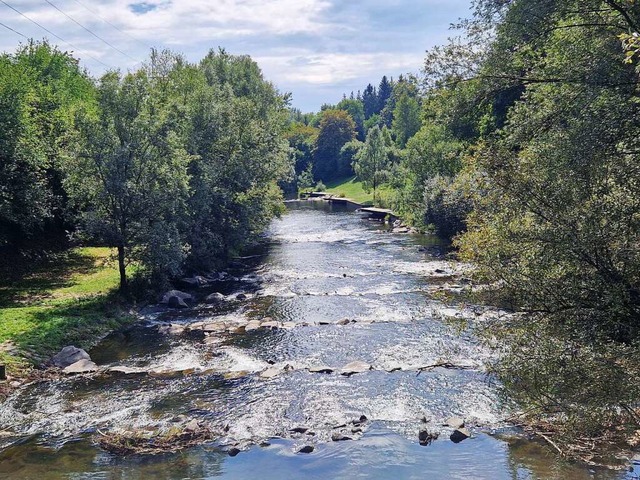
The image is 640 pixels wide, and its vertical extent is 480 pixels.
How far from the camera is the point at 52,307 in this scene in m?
27.4

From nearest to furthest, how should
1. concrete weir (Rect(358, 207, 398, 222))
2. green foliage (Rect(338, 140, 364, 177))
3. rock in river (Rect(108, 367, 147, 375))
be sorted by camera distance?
rock in river (Rect(108, 367, 147, 375)) < concrete weir (Rect(358, 207, 398, 222)) < green foliage (Rect(338, 140, 364, 177))

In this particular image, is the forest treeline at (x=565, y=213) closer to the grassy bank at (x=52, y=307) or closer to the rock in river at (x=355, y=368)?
the rock in river at (x=355, y=368)

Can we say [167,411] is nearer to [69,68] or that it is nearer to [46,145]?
[46,145]

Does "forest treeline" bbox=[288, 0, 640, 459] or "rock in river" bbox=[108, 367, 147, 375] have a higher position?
"forest treeline" bbox=[288, 0, 640, 459]

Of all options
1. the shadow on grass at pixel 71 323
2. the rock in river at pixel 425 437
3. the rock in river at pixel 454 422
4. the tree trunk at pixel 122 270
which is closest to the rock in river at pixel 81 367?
the shadow on grass at pixel 71 323

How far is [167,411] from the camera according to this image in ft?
58.5

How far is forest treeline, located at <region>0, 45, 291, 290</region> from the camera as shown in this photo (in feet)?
97.9

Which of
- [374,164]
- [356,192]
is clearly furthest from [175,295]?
[356,192]

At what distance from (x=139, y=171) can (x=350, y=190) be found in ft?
316

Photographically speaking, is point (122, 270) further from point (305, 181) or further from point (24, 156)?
point (305, 181)

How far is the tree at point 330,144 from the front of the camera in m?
151

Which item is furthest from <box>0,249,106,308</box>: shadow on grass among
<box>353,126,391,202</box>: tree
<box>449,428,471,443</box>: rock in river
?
<box>353,126,391,202</box>: tree

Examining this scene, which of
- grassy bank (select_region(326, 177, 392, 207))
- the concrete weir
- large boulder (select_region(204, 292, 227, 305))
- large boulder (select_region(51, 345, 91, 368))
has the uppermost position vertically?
grassy bank (select_region(326, 177, 392, 207))

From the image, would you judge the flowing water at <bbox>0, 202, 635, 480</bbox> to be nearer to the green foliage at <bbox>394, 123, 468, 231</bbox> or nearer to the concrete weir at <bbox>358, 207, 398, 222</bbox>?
the green foliage at <bbox>394, 123, 468, 231</bbox>
